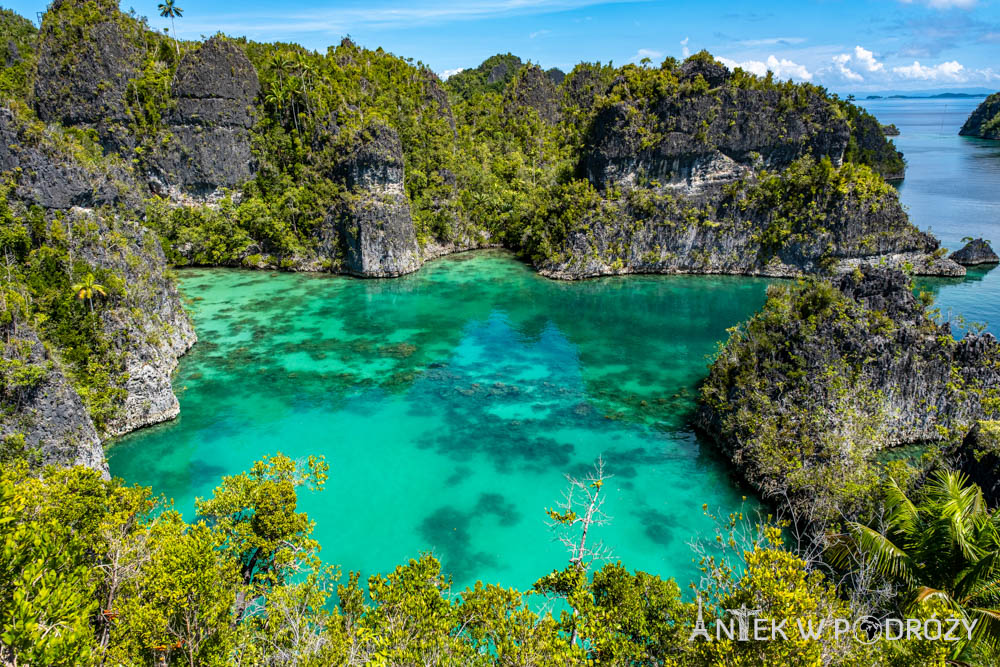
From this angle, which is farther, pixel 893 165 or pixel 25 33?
pixel 893 165

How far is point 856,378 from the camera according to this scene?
24.0m

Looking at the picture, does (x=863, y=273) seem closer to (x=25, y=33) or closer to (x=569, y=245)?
(x=569, y=245)

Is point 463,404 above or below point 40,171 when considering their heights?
below

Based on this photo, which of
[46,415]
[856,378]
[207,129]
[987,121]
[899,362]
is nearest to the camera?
[46,415]

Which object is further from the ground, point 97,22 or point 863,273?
point 97,22

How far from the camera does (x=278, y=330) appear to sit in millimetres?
42000

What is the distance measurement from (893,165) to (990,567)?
11052 cm

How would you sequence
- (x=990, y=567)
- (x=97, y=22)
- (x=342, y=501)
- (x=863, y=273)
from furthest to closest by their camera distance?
(x=97, y=22)
(x=863, y=273)
(x=342, y=501)
(x=990, y=567)

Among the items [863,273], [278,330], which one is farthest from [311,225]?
[863,273]

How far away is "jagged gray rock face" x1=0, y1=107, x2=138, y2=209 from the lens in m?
28.3

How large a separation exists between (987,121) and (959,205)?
383ft

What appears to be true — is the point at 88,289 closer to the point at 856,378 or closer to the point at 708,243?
the point at 856,378

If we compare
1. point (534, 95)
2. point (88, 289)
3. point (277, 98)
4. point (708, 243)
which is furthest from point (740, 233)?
point (88, 289)

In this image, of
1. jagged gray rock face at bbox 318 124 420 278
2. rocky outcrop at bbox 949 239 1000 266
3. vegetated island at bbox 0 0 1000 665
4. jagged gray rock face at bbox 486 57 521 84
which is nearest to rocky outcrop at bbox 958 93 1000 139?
jagged gray rock face at bbox 486 57 521 84
